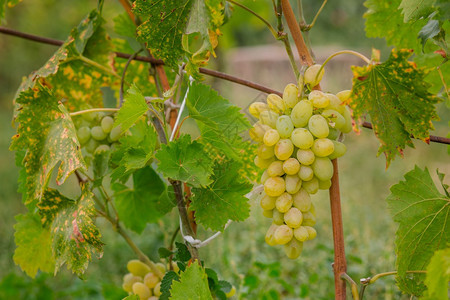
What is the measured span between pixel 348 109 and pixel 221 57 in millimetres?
3295

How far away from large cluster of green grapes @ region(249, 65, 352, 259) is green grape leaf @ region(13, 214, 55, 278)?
18.6 inches

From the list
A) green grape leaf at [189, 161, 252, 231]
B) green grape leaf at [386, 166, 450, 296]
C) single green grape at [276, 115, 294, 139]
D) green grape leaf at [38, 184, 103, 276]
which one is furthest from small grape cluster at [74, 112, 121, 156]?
green grape leaf at [386, 166, 450, 296]

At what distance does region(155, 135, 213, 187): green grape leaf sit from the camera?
586 mm

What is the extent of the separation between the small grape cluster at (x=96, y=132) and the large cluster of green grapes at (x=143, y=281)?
0.23 m

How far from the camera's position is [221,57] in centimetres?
384

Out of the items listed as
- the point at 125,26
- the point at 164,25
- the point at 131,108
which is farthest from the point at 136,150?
the point at 125,26

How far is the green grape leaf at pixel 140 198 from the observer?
87cm

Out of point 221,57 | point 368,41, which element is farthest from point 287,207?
point 368,41

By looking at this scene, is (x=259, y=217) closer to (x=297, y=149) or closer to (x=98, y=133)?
(x=98, y=133)

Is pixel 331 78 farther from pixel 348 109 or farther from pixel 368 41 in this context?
pixel 348 109

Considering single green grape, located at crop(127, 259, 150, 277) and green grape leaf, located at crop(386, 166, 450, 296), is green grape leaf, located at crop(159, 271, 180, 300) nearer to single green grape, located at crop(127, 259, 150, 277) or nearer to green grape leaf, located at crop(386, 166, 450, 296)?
single green grape, located at crop(127, 259, 150, 277)

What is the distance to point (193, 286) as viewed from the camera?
621 millimetres

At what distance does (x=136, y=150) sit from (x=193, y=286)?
0.65ft

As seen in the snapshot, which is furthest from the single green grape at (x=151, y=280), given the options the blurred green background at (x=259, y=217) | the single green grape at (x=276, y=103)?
the single green grape at (x=276, y=103)
